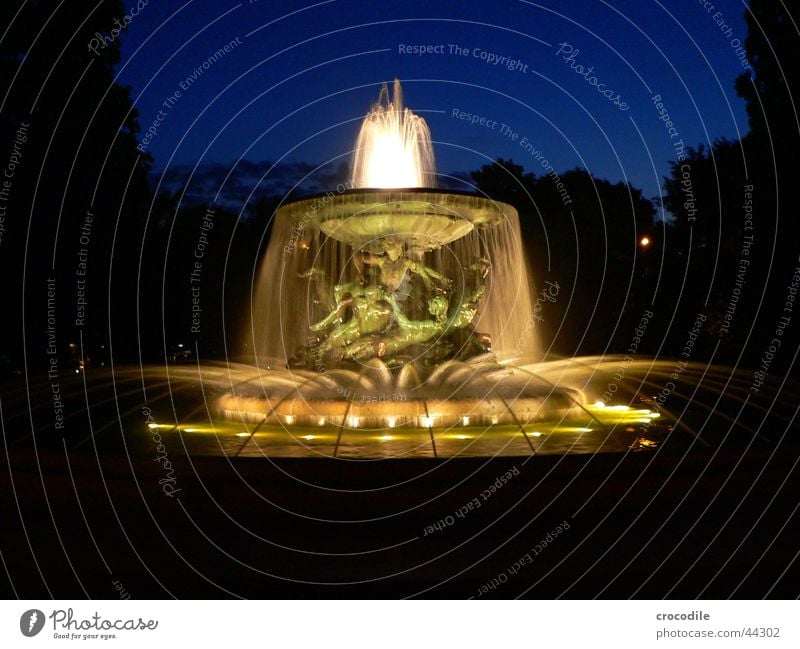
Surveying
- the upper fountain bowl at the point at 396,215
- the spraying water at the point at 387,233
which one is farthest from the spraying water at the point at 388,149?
the upper fountain bowl at the point at 396,215

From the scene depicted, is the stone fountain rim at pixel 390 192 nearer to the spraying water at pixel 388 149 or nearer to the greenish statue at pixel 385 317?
the greenish statue at pixel 385 317

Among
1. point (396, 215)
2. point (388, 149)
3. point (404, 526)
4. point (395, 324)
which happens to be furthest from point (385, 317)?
point (404, 526)

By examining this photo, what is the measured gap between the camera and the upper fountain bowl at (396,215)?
17.1 meters

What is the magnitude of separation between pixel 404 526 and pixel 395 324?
34.2 feet

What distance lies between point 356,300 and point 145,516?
10577mm

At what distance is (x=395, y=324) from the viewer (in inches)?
726

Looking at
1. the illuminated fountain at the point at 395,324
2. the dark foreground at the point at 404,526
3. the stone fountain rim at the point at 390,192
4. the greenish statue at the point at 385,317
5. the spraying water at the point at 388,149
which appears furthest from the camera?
the spraying water at the point at 388,149

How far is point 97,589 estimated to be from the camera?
22.3 ft

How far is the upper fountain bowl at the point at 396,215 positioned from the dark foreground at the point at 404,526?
29.4ft

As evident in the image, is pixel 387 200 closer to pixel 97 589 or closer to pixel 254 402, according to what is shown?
Result: pixel 254 402

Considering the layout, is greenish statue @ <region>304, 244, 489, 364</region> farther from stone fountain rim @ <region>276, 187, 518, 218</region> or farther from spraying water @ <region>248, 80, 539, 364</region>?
stone fountain rim @ <region>276, 187, 518, 218</region>

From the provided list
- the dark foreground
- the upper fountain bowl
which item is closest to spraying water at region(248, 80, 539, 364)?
the upper fountain bowl

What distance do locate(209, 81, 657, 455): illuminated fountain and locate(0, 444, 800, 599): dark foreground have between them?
16.1ft

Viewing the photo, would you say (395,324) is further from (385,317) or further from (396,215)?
(396,215)
